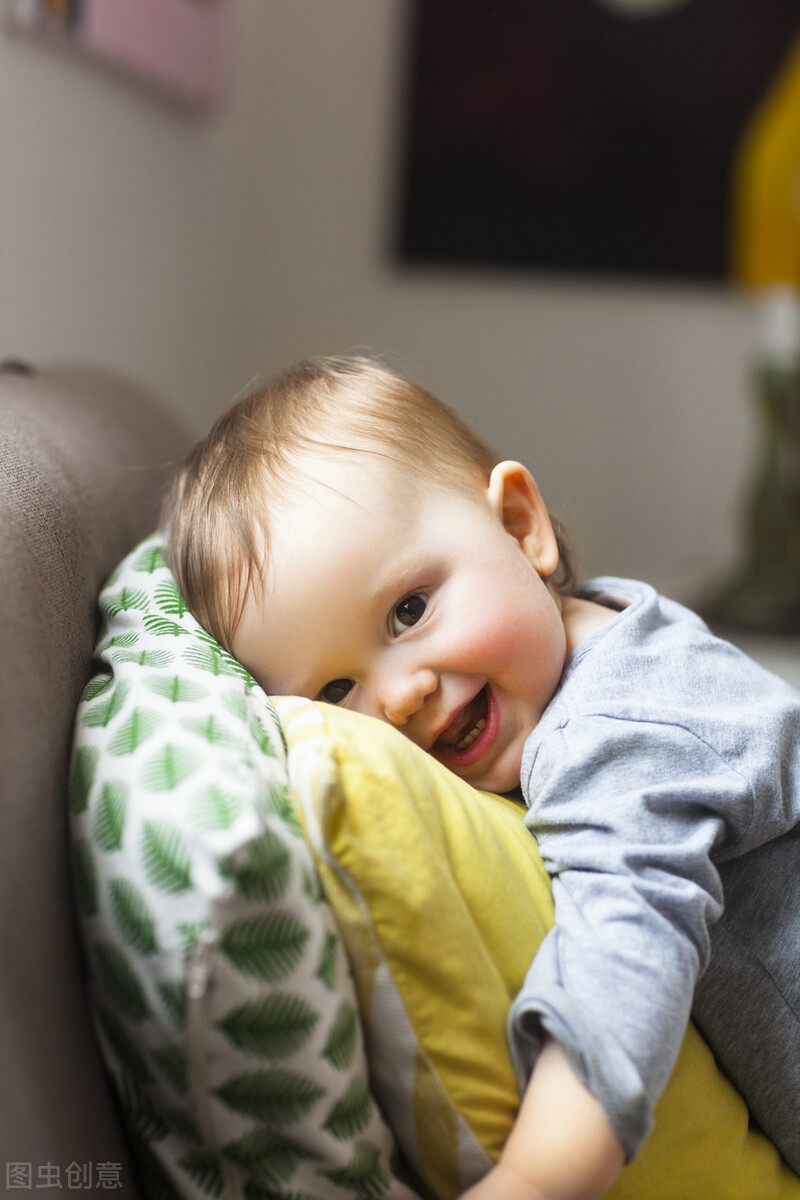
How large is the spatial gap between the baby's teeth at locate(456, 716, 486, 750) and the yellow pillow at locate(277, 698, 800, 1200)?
0.13 m

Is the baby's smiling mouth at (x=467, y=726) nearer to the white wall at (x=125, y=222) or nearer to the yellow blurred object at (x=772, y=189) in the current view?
the white wall at (x=125, y=222)

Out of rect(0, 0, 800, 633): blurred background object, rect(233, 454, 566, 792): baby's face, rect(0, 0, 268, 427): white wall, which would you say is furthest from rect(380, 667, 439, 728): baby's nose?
rect(0, 0, 800, 633): blurred background object

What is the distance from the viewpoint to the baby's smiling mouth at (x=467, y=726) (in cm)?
76

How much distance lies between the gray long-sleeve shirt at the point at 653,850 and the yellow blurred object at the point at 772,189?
2.00 m

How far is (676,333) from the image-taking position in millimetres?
2723

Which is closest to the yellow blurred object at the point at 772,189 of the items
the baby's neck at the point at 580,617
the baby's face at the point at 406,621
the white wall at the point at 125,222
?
the white wall at the point at 125,222

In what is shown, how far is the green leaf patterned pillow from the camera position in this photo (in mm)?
514

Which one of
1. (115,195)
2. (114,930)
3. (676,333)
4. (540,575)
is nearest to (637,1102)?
(114,930)

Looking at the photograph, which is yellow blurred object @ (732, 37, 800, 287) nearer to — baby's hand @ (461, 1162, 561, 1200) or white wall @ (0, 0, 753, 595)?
white wall @ (0, 0, 753, 595)

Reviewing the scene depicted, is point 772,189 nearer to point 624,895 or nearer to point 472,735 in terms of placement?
point 472,735

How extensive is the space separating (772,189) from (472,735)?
86.4 inches

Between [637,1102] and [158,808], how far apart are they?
10.7 inches

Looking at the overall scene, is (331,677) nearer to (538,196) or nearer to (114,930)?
(114,930)

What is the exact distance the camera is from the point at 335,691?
0.76 m
